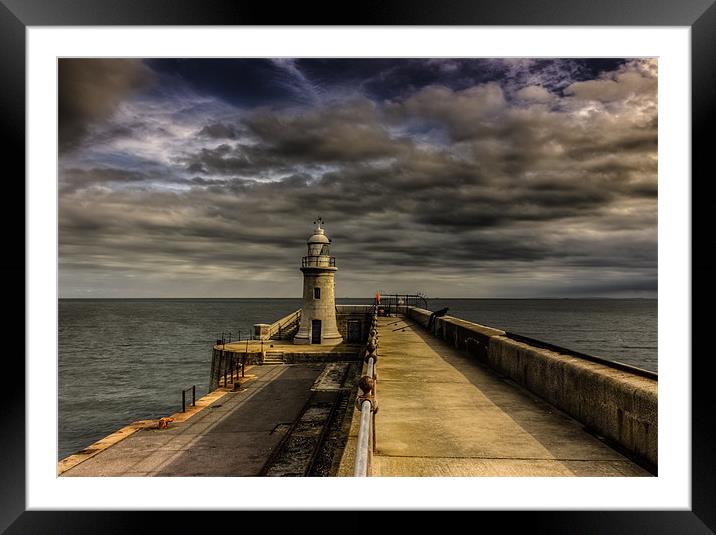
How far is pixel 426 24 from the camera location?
11.3 ft

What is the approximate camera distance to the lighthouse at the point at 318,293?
33906 mm

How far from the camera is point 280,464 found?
12.4 meters

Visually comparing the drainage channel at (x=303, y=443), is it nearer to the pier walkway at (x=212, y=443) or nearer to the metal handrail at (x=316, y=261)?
the pier walkway at (x=212, y=443)

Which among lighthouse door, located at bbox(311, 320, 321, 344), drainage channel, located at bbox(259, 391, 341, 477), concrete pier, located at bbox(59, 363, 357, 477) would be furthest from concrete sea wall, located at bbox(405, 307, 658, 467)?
lighthouse door, located at bbox(311, 320, 321, 344)

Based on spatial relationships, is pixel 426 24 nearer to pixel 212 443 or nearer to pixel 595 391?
pixel 595 391

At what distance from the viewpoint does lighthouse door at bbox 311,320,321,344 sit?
34375mm

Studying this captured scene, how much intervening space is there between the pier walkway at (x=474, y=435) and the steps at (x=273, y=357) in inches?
877

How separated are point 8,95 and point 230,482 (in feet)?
11.0

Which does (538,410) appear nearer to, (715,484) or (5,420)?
(715,484)

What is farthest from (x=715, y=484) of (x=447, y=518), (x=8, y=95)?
(x=8, y=95)

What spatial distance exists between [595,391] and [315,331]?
29.3 m

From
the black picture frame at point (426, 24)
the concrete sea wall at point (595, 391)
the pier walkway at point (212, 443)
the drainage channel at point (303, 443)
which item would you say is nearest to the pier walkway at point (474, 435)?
the concrete sea wall at point (595, 391)

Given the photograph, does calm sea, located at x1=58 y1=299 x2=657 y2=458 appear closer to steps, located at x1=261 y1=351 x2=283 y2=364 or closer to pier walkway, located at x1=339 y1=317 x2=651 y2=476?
steps, located at x1=261 y1=351 x2=283 y2=364

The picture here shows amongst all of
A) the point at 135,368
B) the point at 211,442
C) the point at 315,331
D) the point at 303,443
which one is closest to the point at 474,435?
the point at 303,443
